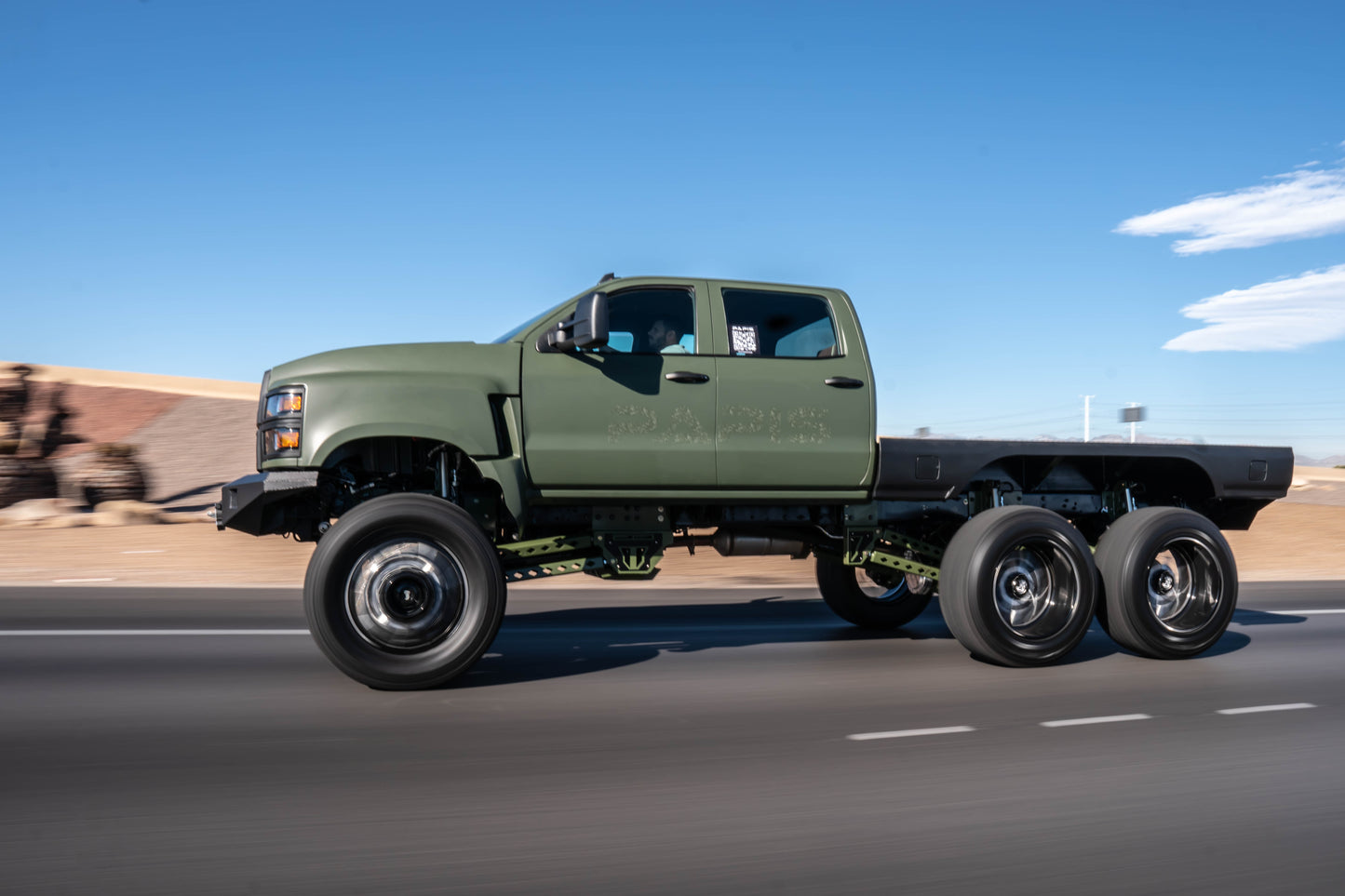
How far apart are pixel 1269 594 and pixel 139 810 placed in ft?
40.4

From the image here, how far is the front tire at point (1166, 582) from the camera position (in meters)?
7.46

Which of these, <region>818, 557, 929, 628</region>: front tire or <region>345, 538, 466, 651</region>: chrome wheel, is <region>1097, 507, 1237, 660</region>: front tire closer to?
<region>818, 557, 929, 628</region>: front tire

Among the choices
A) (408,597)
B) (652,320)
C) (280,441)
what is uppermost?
(652,320)

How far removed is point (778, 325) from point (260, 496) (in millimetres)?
3509

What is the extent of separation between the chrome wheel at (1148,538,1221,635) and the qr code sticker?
3157 millimetres

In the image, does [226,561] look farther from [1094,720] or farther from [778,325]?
[1094,720]

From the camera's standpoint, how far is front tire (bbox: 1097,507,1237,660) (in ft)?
24.5

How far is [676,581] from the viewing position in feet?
45.4

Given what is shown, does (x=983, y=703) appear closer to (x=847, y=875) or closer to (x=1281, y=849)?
(x=1281, y=849)

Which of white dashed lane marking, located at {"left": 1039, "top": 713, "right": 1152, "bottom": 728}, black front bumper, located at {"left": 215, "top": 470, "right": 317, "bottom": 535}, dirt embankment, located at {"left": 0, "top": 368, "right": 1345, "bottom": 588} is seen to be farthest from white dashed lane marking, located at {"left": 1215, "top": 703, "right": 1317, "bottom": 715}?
dirt embankment, located at {"left": 0, "top": 368, "right": 1345, "bottom": 588}

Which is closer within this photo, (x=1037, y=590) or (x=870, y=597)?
(x=1037, y=590)

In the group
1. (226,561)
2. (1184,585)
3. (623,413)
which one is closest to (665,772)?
(623,413)

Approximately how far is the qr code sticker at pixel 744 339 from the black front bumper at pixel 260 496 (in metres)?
2.75

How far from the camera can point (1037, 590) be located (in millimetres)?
7398
